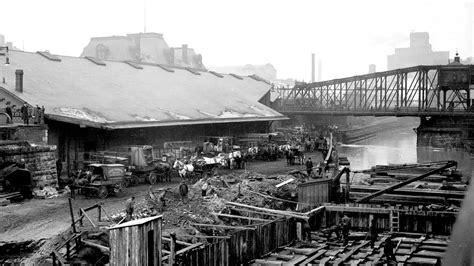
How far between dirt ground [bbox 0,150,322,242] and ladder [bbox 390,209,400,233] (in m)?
11.7

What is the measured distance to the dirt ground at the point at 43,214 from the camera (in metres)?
19.6

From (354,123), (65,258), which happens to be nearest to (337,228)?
(65,258)

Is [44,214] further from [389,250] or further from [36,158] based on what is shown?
[389,250]

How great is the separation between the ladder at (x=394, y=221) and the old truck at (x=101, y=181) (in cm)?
1310

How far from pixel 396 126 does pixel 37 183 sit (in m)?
93.9

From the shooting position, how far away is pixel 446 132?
202 ft

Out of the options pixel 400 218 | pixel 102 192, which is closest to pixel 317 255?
pixel 400 218

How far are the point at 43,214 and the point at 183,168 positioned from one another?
34.1ft

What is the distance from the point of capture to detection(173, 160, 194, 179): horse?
3152cm

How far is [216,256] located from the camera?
16.1m

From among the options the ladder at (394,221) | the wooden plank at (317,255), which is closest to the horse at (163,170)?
the ladder at (394,221)

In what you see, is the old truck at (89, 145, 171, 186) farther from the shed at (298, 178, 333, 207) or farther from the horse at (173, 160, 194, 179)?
the shed at (298, 178, 333, 207)

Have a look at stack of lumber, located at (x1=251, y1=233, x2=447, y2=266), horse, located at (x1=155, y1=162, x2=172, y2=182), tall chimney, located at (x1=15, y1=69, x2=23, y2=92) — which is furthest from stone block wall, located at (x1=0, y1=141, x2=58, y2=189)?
stack of lumber, located at (x1=251, y1=233, x2=447, y2=266)

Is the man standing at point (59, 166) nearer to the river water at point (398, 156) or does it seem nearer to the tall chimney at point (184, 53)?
the river water at point (398, 156)
